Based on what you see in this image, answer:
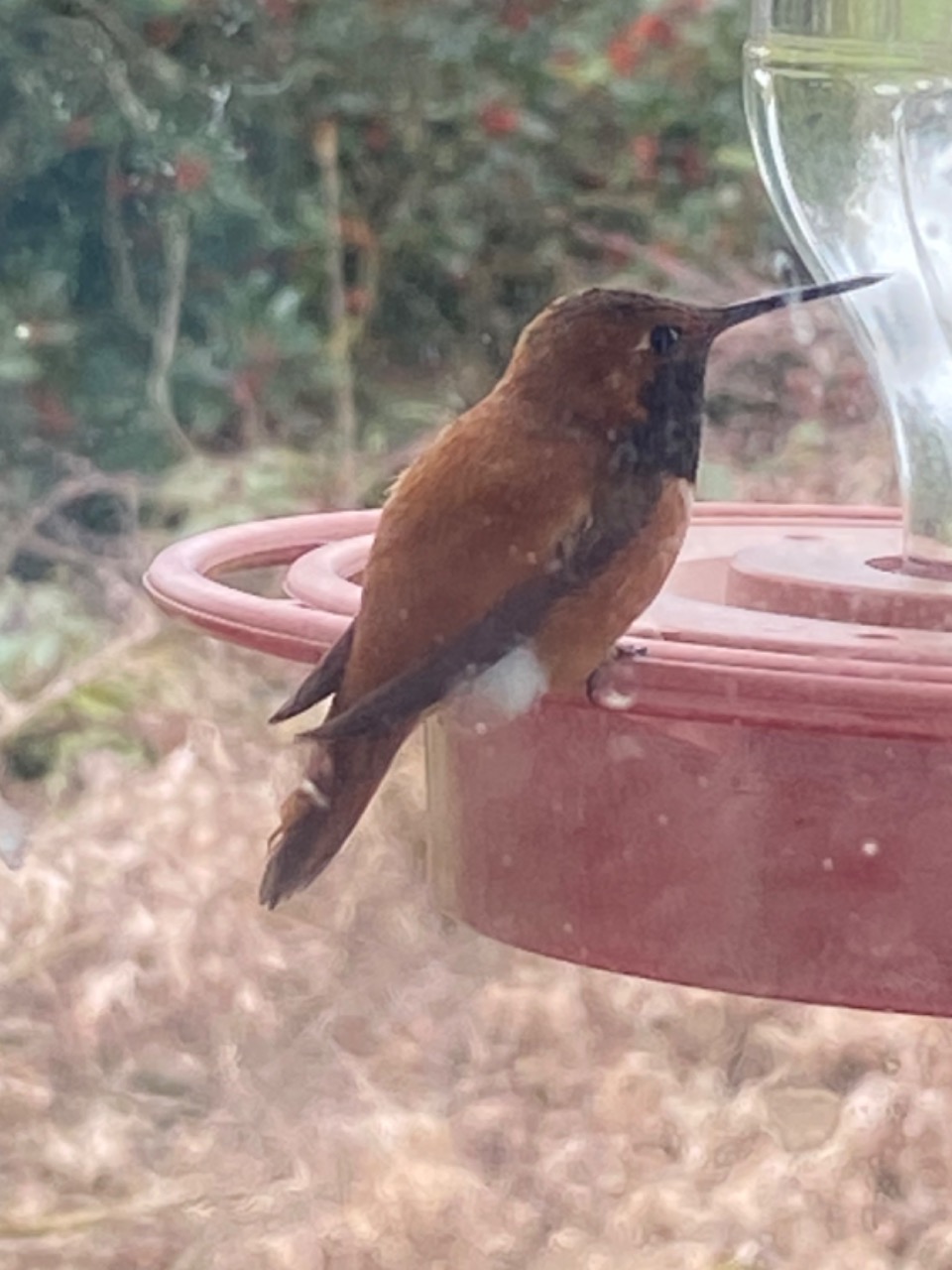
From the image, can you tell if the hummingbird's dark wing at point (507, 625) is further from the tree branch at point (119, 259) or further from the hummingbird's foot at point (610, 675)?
the tree branch at point (119, 259)

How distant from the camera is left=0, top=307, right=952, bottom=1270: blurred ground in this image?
1.20 metres

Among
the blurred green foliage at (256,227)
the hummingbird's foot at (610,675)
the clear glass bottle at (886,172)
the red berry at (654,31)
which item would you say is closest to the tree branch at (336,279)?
the blurred green foliage at (256,227)

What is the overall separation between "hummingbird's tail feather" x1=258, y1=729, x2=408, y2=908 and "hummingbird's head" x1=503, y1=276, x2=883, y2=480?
12cm

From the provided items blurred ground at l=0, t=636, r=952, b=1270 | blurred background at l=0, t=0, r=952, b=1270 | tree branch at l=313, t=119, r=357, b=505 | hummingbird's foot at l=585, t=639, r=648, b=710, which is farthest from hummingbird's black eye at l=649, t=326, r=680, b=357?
tree branch at l=313, t=119, r=357, b=505

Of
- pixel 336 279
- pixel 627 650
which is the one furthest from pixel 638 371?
pixel 336 279

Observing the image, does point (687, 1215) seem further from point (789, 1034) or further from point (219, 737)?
point (219, 737)

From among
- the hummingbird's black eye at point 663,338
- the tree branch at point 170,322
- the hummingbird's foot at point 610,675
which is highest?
the hummingbird's black eye at point 663,338

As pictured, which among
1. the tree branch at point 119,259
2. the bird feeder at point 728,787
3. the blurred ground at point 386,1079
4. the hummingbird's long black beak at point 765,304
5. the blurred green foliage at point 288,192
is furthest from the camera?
the tree branch at point 119,259

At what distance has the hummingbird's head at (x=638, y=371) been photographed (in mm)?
667

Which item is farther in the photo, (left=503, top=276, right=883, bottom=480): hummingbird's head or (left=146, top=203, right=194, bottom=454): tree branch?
(left=146, top=203, right=194, bottom=454): tree branch

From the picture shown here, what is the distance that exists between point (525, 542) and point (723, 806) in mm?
96

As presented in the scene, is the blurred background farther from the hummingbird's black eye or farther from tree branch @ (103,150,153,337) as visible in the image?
the hummingbird's black eye

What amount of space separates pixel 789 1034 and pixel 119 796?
424 mm

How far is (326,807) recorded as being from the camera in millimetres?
628
